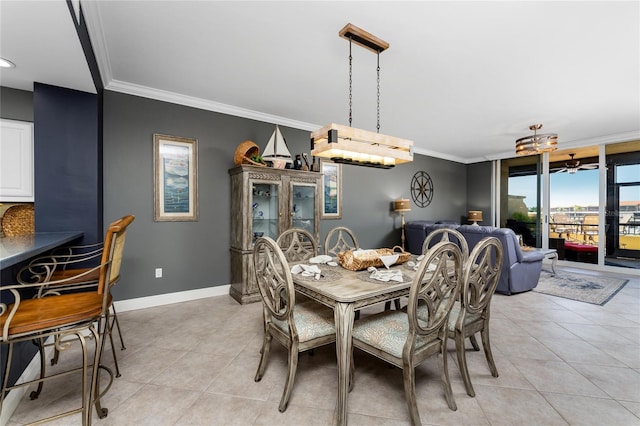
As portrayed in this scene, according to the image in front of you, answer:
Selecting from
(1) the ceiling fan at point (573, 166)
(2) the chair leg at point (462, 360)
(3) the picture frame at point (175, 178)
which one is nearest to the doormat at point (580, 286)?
(1) the ceiling fan at point (573, 166)

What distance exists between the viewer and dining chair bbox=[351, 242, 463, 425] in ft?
4.56

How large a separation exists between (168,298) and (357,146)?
2.88m

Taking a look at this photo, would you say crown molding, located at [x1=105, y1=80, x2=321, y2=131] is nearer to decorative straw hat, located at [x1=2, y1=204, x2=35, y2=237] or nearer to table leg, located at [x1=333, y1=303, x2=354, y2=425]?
decorative straw hat, located at [x1=2, y1=204, x2=35, y2=237]

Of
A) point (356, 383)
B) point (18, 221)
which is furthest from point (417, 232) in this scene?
point (18, 221)

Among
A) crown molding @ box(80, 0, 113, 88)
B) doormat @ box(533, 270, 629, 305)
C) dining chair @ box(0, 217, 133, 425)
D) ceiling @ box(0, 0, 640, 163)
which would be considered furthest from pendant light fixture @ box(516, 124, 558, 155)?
crown molding @ box(80, 0, 113, 88)

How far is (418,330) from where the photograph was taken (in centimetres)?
142

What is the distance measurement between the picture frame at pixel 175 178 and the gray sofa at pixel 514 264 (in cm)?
396

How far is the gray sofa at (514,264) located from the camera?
3758 millimetres

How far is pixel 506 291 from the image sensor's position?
383 centimetres

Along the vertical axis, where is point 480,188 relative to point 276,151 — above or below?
below

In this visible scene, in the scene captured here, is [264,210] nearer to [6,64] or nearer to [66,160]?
[66,160]

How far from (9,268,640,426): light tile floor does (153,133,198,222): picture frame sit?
123 cm

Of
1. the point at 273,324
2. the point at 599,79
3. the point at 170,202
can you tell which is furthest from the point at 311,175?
the point at 599,79

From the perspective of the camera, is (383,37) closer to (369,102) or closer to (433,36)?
(433,36)
